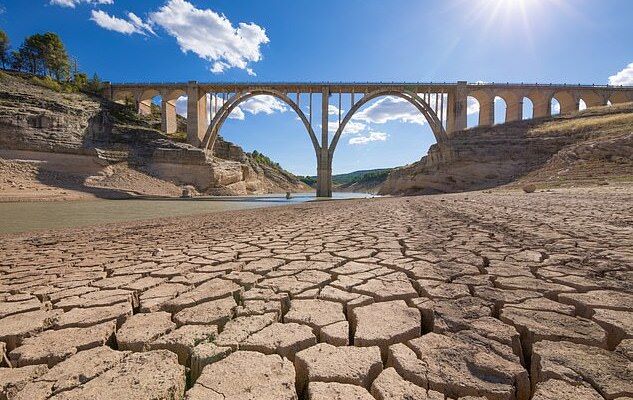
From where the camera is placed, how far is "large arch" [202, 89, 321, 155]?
112ft

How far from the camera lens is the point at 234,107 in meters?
35.3

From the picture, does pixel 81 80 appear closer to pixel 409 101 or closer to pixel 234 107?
pixel 234 107

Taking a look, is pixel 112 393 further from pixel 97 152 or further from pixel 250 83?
pixel 250 83

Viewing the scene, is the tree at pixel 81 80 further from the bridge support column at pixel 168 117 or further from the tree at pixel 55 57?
the bridge support column at pixel 168 117

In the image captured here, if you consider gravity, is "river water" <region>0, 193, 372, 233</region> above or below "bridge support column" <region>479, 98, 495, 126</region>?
below

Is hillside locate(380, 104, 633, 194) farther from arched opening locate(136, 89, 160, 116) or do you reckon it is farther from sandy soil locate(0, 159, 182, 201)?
arched opening locate(136, 89, 160, 116)

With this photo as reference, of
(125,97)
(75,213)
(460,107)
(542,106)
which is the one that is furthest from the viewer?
(125,97)

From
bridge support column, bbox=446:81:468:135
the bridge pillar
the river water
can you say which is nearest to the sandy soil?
the river water

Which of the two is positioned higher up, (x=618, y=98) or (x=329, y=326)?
(x=618, y=98)

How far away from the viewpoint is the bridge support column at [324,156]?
33.4 metres

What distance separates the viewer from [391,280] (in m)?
2.25

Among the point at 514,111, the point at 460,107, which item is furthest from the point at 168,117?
the point at 514,111

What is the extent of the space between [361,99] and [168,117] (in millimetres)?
22240

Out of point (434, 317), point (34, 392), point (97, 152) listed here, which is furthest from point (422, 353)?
point (97, 152)
